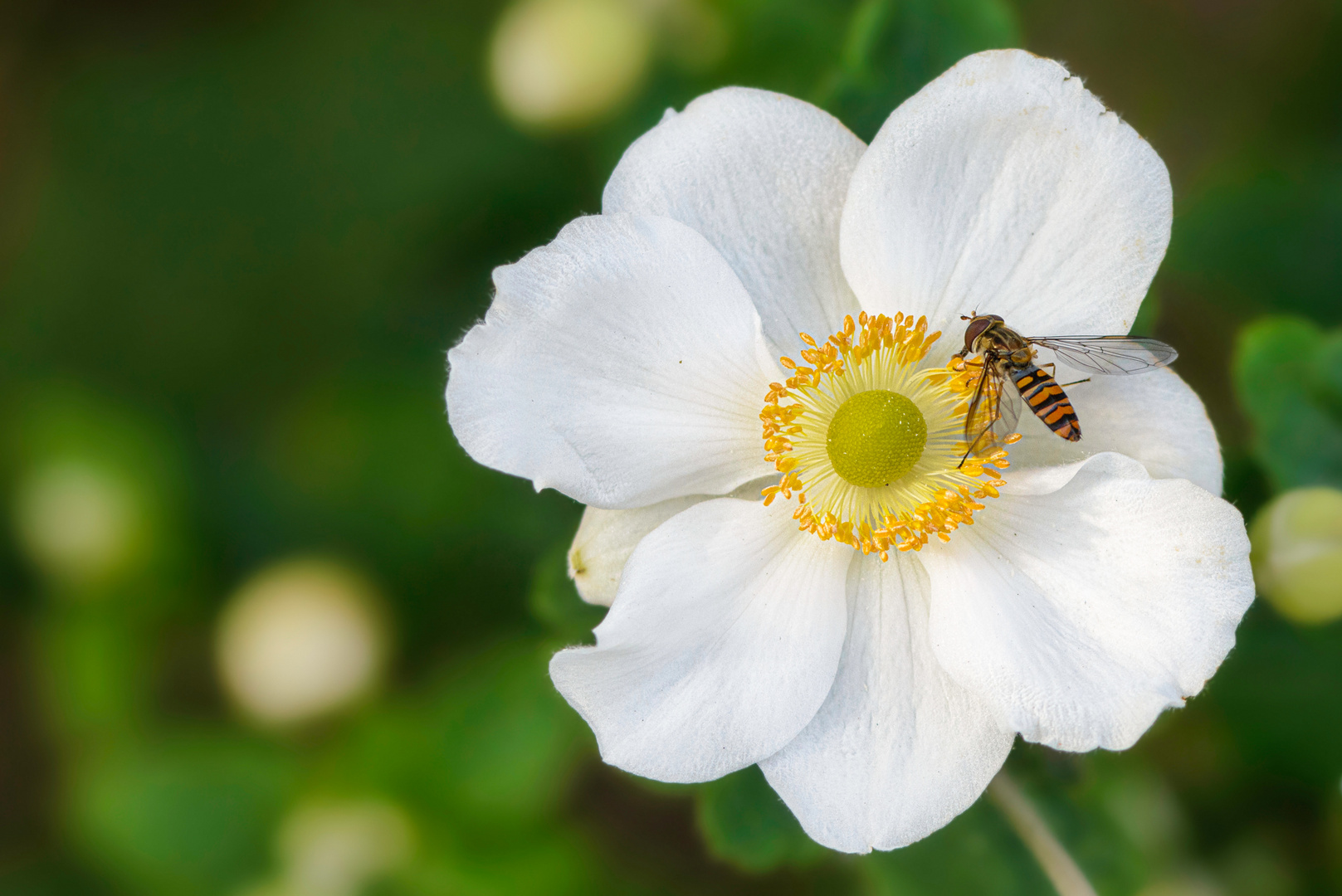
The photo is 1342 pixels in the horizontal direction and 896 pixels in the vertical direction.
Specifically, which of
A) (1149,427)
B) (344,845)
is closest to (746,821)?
(1149,427)

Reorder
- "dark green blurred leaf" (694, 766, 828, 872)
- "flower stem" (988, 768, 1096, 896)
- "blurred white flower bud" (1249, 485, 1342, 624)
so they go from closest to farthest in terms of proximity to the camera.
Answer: "blurred white flower bud" (1249, 485, 1342, 624)
"flower stem" (988, 768, 1096, 896)
"dark green blurred leaf" (694, 766, 828, 872)

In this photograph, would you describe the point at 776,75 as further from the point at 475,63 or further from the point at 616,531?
the point at 616,531

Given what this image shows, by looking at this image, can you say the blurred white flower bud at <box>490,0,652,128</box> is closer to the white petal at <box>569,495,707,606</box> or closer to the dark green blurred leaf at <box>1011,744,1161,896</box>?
the white petal at <box>569,495,707,606</box>

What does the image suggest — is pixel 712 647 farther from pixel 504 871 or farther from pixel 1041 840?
pixel 504 871

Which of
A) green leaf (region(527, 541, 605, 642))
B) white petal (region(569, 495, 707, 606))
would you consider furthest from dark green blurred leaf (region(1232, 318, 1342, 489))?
green leaf (region(527, 541, 605, 642))


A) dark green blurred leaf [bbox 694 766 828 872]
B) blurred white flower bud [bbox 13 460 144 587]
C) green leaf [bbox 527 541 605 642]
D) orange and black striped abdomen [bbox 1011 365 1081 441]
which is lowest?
dark green blurred leaf [bbox 694 766 828 872]

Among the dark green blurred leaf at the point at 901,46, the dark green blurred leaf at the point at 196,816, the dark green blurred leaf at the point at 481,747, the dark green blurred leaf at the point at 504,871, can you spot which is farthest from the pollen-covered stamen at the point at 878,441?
the dark green blurred leaf at the point at 196,816
